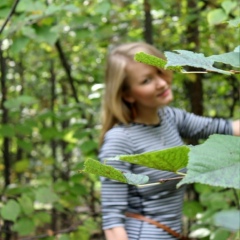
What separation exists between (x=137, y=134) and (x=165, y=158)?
4.54ft

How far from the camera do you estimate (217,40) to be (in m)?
3.58

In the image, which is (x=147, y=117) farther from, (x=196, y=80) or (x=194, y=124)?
(x=196, y=80)

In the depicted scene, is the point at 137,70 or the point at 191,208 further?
the point at 191,208

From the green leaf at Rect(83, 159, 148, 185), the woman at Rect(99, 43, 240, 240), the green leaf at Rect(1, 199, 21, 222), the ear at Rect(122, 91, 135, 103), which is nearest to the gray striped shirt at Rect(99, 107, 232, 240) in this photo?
the woman at Rect(99, 43, 240, 240)

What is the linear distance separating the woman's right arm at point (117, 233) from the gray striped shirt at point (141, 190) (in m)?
0.02

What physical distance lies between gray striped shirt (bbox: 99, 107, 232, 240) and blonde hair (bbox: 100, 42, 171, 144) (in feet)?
0.23

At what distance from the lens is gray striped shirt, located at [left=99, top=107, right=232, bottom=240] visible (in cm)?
196

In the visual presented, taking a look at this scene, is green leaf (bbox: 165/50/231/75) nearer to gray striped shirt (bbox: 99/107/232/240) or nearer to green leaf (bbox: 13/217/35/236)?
gray striped shirt (bbox: 99/107/232/240)

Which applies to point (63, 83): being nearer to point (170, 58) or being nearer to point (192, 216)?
point (192, 216)

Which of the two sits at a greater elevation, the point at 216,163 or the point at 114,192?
the point at 216,163

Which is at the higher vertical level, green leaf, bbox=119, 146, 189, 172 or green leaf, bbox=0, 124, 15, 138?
green leaf, bbox=119, 146, 189, 172

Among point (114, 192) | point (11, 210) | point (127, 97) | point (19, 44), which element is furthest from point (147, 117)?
point (11, 210)

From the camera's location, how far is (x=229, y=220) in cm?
81

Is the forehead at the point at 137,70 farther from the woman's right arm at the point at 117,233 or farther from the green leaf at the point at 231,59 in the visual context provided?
the green leaf at the point at 231,59
